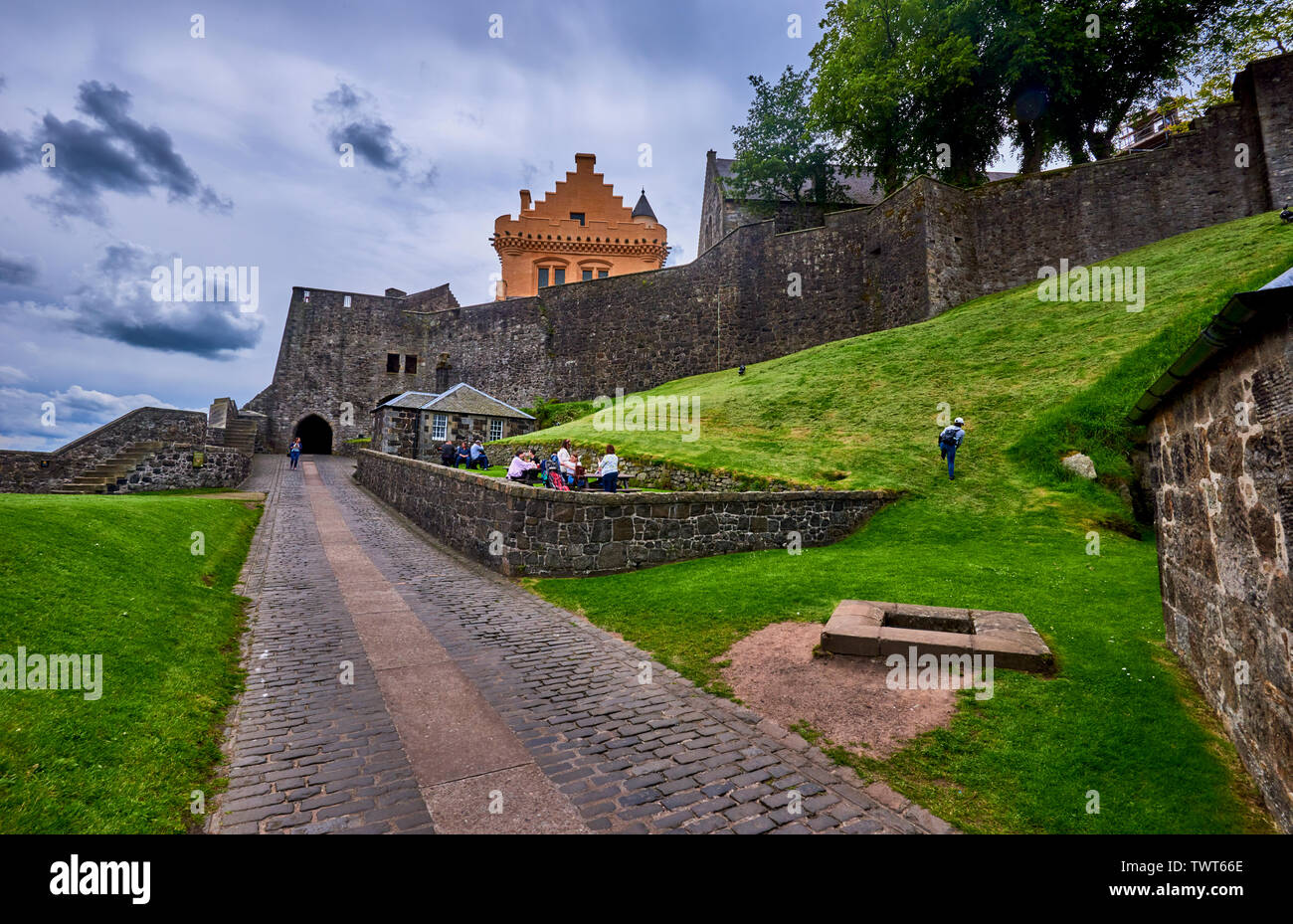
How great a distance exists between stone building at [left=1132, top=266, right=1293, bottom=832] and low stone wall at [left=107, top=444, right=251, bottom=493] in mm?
25198

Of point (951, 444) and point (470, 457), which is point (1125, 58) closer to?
point (951, 444)

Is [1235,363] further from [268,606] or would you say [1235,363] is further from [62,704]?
[268,606]

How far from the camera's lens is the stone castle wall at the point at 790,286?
24.1m

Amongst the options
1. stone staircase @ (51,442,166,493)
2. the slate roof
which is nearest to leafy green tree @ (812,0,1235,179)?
the slate roof

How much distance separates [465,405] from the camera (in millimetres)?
28031

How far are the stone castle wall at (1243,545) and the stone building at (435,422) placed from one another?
81.6 feet

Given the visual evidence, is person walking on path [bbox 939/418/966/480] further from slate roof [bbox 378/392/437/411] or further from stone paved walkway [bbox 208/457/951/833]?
slate roof [bbox 378/392/437/411]

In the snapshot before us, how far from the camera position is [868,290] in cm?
2878

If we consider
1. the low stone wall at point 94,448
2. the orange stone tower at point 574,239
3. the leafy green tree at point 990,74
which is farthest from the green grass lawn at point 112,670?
the orange stone tower at point 574,239

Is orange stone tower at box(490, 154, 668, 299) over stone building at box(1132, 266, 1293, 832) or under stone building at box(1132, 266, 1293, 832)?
over

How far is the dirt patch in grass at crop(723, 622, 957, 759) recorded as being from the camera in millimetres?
4996

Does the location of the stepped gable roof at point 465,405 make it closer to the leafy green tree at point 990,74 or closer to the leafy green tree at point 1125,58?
A: the leafy green tree at point 990,74

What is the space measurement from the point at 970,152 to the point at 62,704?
125 feet
